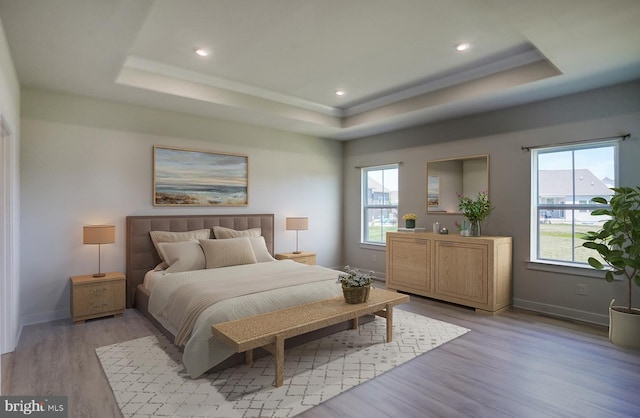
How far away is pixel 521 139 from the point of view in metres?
4.48

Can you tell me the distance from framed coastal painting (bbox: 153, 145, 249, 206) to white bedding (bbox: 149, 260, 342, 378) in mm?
1248

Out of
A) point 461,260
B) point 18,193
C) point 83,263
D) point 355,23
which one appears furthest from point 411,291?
point 18,193

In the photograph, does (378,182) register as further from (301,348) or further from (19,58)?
(19,58)

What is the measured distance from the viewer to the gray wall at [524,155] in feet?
12.4

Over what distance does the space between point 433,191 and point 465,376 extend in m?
3.21

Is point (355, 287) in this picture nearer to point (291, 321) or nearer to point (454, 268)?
point (291, 321)

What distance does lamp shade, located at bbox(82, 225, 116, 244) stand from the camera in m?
3.91

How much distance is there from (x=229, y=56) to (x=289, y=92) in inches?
50.0

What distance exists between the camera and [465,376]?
2713 mm

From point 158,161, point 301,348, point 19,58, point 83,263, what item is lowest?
point 301,348

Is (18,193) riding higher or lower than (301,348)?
higher

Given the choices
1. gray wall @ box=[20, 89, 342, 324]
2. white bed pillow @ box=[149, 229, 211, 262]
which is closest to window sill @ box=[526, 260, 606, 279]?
gray wall @ box=[20, 89, 342, 324]

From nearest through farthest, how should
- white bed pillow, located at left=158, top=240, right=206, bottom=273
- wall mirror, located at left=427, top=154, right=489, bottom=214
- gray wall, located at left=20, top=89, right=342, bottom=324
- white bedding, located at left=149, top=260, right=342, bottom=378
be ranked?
white bedding, located at left=149, top=260, right=342, bottom=378
gray wall, located at left=20, top=89, right=342, bottom=324
white bed pillow, located at left=158, top=240, right=206, bottom=273
wall mirror, located at left=427, top=154, right=489, bottom=214

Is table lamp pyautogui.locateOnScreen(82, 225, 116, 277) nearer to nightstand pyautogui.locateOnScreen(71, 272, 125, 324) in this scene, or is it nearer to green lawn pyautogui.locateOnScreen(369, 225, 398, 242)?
nightstand pyautogui.locateOnScreen(71, 272, 125, 324)
